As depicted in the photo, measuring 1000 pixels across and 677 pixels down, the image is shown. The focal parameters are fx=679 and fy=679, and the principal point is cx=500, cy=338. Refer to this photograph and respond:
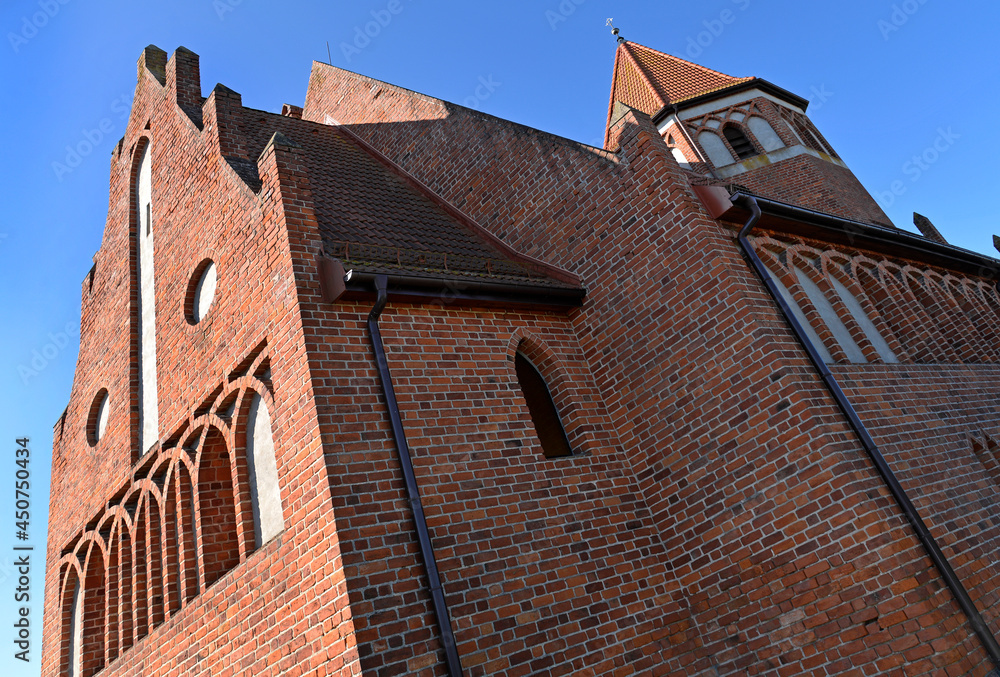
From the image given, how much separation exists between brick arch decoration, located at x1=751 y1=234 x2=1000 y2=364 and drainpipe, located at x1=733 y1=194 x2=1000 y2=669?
2.92 feet

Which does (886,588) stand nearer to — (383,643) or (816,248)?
(383,643)

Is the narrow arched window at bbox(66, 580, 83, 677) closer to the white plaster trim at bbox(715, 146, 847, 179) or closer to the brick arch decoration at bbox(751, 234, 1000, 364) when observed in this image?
the brick arch decoration at bbox(751, 234, 1000, 364)

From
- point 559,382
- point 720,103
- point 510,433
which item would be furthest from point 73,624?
point 720,103

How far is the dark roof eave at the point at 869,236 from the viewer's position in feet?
28.1

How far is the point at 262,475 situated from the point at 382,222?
11.4 ft

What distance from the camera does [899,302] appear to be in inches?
395

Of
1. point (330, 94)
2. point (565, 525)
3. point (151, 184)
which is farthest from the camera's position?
point (330, 94)

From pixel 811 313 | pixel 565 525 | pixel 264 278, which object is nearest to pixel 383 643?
pixel 565 525

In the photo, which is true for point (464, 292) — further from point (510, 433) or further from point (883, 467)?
point (883, 467)

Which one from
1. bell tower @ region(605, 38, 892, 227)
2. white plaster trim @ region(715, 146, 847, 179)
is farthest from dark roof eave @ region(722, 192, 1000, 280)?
white plaster trim @ region(715, 146, 847, 179)

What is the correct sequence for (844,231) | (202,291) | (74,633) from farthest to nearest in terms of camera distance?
(844,231), (74,633), (202,291)

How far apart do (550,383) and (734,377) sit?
1.97 m

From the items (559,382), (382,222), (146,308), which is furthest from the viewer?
(146,308)

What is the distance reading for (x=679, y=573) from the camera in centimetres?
657
